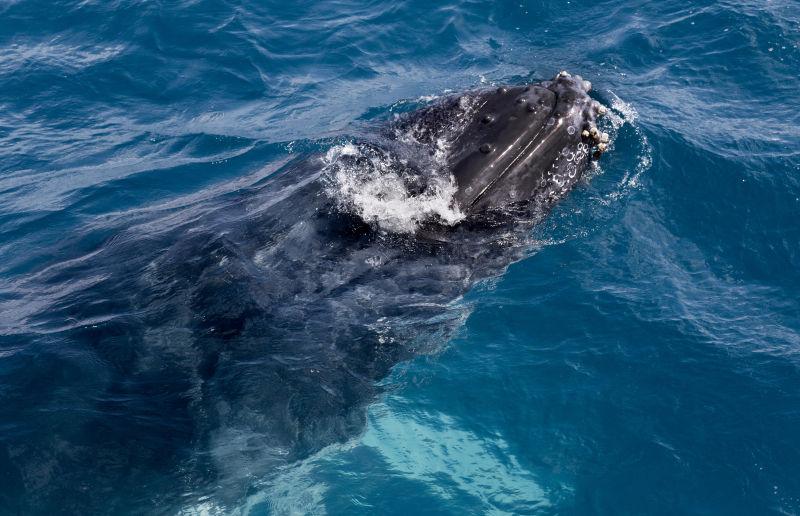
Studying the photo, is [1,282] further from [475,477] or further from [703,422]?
[703,422]

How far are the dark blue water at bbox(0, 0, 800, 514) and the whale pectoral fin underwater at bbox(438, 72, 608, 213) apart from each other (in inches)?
31.3

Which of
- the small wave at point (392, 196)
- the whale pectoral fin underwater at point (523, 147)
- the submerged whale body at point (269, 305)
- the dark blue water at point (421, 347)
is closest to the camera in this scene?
the submerged whale body at point (269, 305)

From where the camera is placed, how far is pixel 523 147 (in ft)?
43.3

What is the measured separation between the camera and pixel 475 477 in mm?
11492

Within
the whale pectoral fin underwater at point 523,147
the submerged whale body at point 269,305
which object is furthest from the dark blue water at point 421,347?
the whale pectoral fin underwater at point 523,147

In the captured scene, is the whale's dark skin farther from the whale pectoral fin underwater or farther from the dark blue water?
the dark blue water

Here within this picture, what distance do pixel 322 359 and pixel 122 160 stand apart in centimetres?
1140

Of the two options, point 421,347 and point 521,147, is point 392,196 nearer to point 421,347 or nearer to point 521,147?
point 521,147

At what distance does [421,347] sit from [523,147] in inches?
158

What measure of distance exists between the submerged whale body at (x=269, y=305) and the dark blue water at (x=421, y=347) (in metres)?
0.04

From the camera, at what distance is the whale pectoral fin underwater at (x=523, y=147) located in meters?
13.0

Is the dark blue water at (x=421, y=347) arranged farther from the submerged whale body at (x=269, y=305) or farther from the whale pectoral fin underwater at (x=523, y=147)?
the whale pectoral fin underwater at (x=523, y=147)

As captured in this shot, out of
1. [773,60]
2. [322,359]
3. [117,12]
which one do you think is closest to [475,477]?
[322,359]

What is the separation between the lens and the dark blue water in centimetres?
1066
